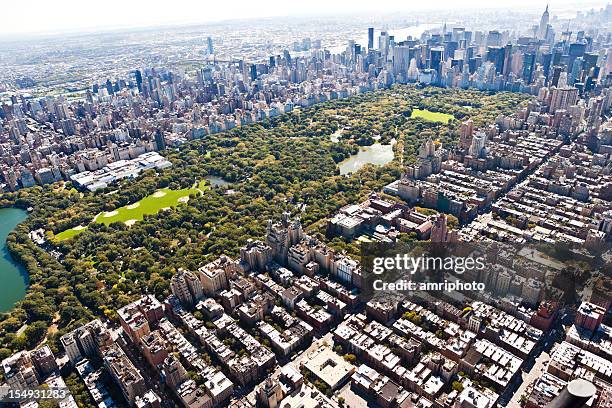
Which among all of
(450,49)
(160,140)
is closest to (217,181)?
(160,140)

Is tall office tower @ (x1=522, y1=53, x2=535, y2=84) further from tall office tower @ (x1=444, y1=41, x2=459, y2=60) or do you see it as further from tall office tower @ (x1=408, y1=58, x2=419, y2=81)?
tall office tower @ (x1=444, y1=41, x2=459, y2=60)

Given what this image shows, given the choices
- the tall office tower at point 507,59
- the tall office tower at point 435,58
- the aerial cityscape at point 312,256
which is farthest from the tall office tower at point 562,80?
the tall office tower at point 435,58

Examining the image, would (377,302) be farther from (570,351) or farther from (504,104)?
(504,104)

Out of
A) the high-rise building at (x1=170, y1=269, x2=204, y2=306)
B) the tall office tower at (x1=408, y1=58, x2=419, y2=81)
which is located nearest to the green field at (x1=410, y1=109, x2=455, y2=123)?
the tall office tower at (x1=408, y1=58, x2=419, y2=81)

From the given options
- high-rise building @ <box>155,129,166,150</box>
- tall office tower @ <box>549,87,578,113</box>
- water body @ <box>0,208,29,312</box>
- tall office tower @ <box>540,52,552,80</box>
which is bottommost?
water body @ <box>0,208,29,312</box>

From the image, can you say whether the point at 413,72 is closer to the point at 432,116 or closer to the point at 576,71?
the point at 432,116

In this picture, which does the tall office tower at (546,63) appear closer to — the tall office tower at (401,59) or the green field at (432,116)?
the tall office tower at (401,59)
